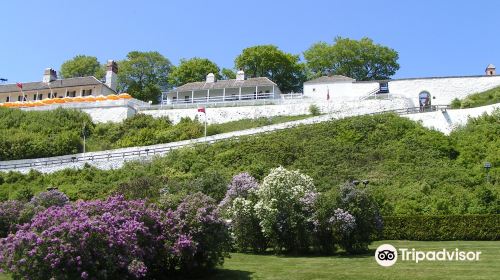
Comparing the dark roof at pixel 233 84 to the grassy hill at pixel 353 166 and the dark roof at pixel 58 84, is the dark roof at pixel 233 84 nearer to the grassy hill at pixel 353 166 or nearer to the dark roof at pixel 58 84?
the dark roof at pixel 58 84

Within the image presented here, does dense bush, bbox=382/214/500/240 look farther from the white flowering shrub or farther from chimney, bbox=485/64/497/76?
chimney, bbox=485/64/497/76

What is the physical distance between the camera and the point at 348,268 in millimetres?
16109

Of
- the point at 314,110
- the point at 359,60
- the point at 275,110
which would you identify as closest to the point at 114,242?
the point at 314,110

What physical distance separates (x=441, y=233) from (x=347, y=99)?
91.8 feet

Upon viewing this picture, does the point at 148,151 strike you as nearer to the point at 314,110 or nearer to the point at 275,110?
the point at 275,110

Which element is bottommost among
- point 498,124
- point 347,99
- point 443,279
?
point 443,279

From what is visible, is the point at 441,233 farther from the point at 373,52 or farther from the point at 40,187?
the point at 373,52

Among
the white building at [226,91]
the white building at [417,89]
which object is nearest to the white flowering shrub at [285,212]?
the white building at [417,89]

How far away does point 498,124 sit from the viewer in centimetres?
3928

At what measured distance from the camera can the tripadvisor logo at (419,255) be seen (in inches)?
676

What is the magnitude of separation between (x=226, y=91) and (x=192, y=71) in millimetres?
17863

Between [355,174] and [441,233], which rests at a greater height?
[355,174]

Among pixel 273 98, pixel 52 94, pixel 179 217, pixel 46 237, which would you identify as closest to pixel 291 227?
pixel 179 217

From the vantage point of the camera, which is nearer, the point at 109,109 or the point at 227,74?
the point at 109,109
